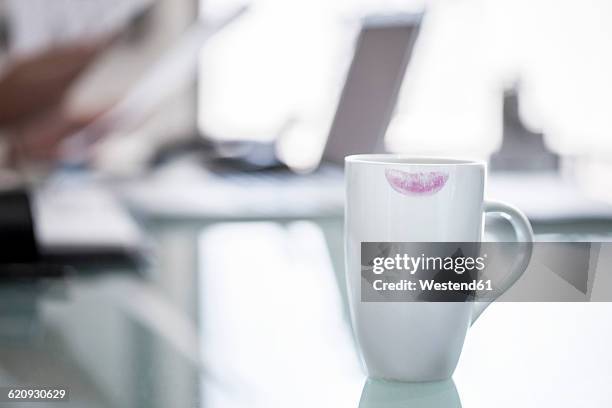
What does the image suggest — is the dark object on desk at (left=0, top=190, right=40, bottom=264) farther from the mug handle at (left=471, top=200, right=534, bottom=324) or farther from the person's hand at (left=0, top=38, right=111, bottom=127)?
the person's hand at (left=0, top=38, right=111, bottom=127)

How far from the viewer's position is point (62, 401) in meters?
0.24

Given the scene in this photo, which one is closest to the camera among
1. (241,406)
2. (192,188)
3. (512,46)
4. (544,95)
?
(241,406)

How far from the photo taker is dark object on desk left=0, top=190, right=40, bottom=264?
44 cm

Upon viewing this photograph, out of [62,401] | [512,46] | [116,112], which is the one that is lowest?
[62,401]

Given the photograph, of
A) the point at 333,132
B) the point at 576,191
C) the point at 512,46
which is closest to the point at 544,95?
the point at 512,46

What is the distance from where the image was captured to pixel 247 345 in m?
0.29

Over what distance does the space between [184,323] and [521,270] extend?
0.47 feet

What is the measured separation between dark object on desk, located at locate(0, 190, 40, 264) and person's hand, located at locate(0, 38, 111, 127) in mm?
399

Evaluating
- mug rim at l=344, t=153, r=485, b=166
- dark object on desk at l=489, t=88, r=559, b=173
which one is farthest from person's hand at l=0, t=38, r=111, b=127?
dark object on desk at l=489, t=88, r=559, b=173

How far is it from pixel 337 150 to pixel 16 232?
Answer: 0.50m

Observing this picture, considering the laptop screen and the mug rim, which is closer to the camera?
the mug rim

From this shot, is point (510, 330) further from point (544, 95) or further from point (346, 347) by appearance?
point (544, 95)

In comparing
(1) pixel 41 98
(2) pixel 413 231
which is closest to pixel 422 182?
(2) pixel 413 231

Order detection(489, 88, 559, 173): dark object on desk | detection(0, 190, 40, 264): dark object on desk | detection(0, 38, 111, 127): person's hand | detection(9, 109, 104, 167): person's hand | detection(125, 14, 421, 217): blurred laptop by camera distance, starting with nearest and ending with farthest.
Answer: detection(0, 190, 40, 264): dark object on desk < detection(125, 14, 421, 217): blurred laptop < detection(0, 38, 111, 127): person's hand < detection(9, 109, 104, 167): person's hand < detection(489, 88, 559, 173): dark object on desk
